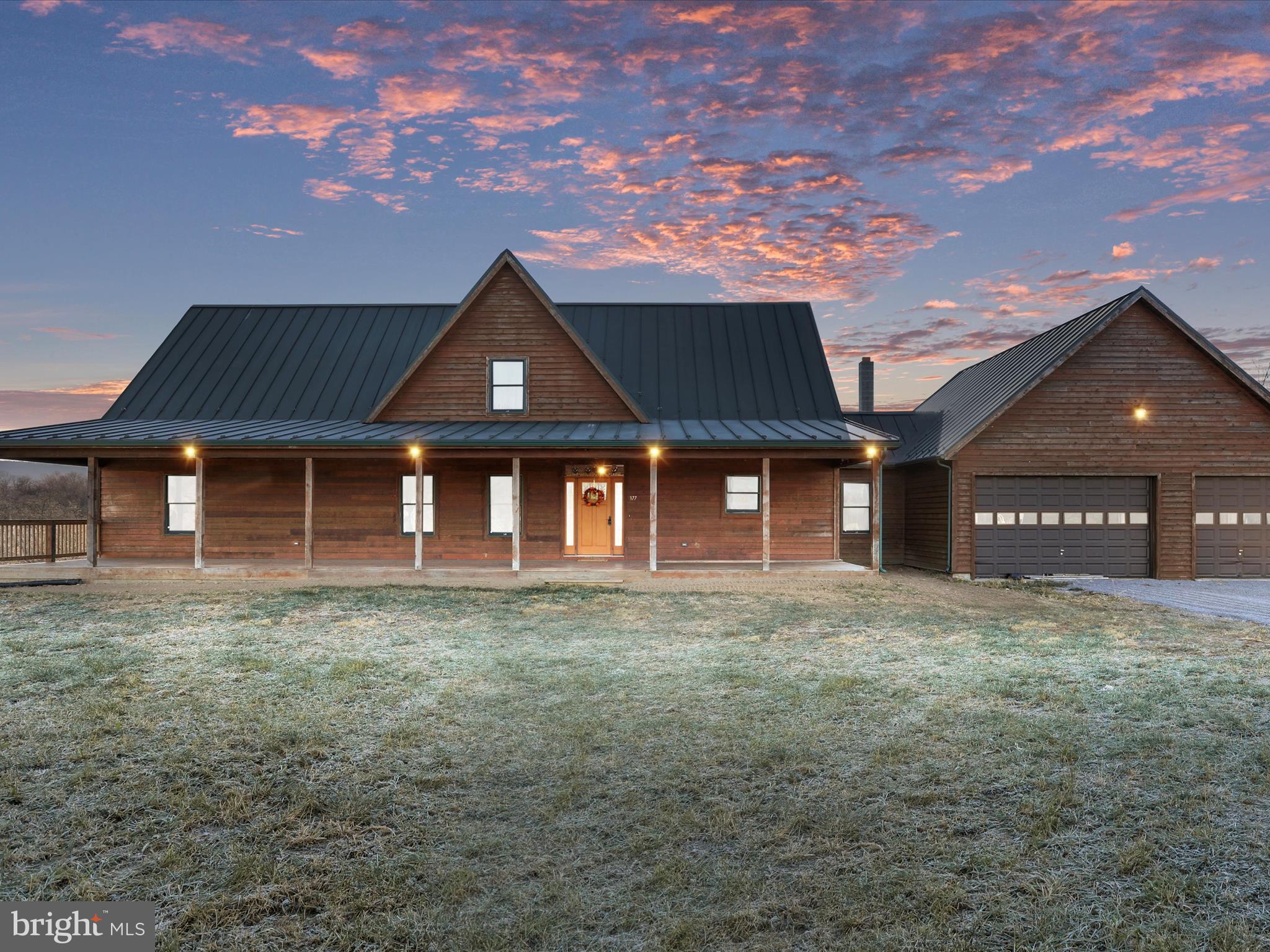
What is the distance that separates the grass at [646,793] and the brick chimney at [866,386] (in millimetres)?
19337

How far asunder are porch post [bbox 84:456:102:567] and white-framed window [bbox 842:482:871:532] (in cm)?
1857

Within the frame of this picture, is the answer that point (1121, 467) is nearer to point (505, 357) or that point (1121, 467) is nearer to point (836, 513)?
point (836, 513)

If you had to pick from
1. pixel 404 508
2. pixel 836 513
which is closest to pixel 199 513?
pixel 404 508

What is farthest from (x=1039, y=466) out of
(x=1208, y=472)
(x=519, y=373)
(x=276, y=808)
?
(x=276, y=808)

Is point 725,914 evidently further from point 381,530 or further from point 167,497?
point 167,497

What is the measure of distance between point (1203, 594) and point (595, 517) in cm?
1346

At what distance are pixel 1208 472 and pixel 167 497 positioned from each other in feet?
85.6

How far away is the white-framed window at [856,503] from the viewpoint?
883 inches

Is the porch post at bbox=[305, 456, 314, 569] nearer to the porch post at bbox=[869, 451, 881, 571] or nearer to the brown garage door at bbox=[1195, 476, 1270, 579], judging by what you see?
the porch post at bbox=[869, 451, 881, 571]

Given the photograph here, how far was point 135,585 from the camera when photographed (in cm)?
1653

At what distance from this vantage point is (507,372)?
19.6 metres

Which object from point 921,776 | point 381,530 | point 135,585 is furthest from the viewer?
point 381,530

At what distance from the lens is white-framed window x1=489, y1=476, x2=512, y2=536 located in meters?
19.2

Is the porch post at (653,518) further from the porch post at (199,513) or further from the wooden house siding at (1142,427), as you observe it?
the porch post at (199,513)
